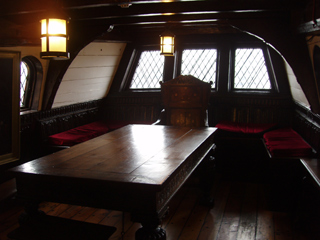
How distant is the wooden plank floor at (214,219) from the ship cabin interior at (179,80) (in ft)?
0.95

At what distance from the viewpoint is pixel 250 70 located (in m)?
6.47

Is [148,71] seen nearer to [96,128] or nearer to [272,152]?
[96,128]

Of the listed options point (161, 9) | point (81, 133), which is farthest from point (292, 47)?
point (81, 133)

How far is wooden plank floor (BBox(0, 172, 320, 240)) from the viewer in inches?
142

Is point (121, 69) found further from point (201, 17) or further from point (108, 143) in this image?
point (108, 143)

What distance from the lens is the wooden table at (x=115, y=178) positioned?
7.34ft

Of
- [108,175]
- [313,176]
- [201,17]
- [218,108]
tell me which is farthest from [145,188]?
[218,108]

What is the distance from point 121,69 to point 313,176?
178 inches

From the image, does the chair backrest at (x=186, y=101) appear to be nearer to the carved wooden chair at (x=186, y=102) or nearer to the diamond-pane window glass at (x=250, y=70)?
the carved wooden chair at (x=186, y=102)

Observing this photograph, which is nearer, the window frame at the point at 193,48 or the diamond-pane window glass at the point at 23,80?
the diamond-pane window glass at the point at 23,80

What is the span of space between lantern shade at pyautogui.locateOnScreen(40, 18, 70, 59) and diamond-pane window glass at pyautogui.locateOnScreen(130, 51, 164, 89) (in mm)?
4365

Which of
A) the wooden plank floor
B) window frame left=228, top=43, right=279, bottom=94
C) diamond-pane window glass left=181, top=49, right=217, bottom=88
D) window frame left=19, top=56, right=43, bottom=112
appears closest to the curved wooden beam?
the wooden plank floor

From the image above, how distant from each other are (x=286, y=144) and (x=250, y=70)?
233 centimetres

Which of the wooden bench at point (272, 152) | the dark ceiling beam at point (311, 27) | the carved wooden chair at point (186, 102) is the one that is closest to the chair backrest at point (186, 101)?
the carved wooden chair at point (186, 102)
